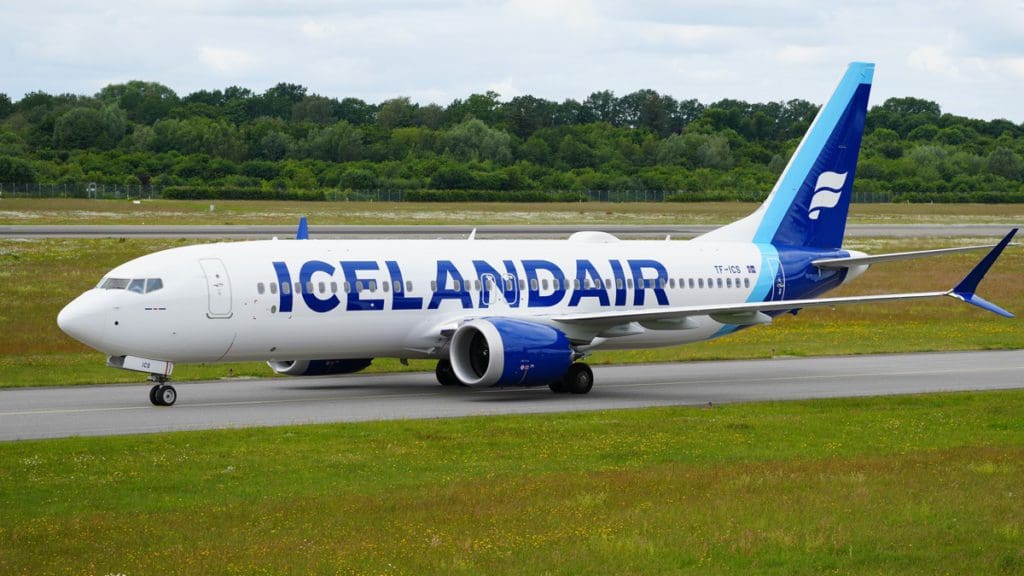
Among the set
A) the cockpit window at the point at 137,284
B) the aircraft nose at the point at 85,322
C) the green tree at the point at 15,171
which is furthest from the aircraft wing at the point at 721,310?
the green tree at the point at 15,171

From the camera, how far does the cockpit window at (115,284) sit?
29188mm

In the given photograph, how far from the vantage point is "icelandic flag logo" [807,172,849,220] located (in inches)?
1544

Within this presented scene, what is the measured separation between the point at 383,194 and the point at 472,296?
105 meters

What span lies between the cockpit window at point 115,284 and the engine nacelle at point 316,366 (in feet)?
16.1

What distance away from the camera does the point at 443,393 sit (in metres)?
32.7

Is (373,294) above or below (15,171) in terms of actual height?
below

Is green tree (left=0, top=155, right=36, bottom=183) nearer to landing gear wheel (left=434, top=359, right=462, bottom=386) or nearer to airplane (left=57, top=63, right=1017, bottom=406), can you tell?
airplane (left=57, top=63, right=1017, bottom=406)

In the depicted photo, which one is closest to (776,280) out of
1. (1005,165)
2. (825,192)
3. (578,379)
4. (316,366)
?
(825,192)

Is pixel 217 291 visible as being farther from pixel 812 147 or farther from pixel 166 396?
pixel 812 147

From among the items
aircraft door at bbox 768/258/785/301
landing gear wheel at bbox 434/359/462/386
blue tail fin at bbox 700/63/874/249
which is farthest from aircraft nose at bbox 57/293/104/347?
aircraft door at bbox 768/258/785/301

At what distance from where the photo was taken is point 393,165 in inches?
5925

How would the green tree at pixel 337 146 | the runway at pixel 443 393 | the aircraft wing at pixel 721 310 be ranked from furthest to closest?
the green tree at pixel 337 146 → the aircraft wing at pixel 721 310 → the runway at pixel 443 393

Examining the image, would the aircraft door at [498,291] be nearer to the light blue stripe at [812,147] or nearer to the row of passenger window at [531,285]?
the row of passenger window at [531,285]

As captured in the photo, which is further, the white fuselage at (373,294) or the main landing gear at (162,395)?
the main landing gear at (162,395)
